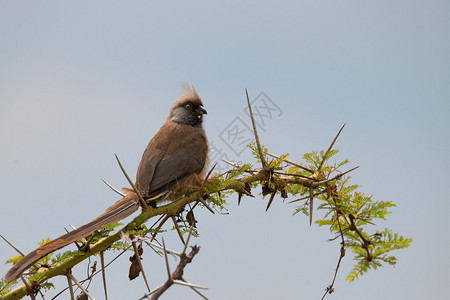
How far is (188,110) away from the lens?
616cm

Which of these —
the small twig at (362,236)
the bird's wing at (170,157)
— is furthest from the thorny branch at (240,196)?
the bird's wing at (170,157)

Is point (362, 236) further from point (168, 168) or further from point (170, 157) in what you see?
point (170, 157)

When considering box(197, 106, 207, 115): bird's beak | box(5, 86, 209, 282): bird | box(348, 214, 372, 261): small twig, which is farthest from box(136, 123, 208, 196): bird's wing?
box(348, 214, 372, 261): small twig

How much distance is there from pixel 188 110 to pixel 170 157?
4.65 feet

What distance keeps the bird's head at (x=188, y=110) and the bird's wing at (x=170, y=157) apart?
0.51 metres

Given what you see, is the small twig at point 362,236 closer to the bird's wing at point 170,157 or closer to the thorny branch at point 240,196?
the thorny branch at point 240,196

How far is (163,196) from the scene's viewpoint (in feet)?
15.5

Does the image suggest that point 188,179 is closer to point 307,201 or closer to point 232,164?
point 232,164

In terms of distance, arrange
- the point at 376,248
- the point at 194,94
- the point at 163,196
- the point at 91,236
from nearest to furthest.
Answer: the point at 376,248 < the point at 91,236 < the point at 163,196 < the point at 194,94

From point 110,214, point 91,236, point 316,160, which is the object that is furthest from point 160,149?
point 316,160

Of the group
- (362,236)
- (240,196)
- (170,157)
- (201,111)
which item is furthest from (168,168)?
(362,236)

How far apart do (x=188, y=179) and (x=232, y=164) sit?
1.18 meters

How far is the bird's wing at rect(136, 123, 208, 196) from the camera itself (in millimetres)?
4664

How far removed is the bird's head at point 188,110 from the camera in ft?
19.9
